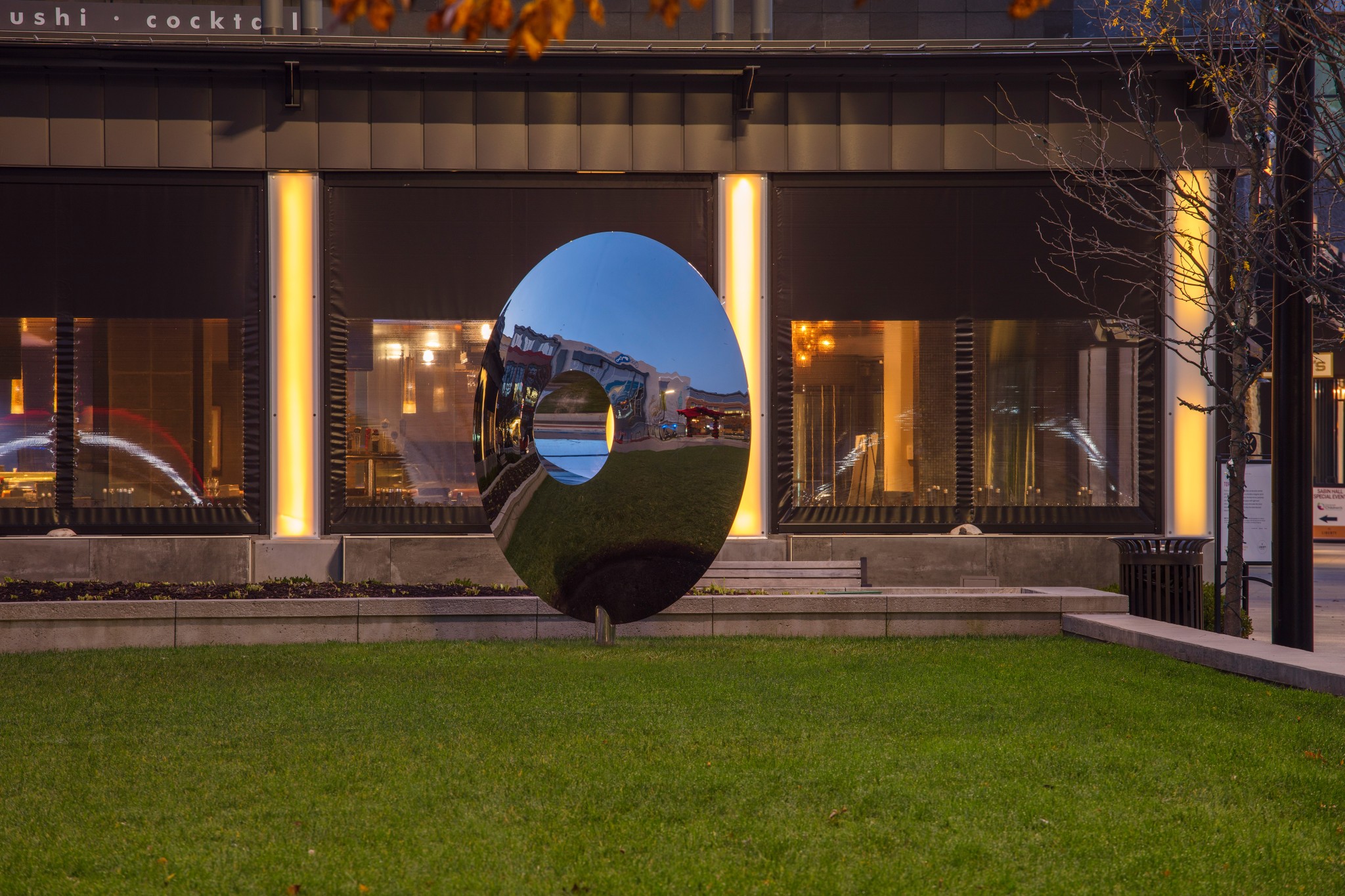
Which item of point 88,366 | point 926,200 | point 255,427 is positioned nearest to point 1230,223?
point 926,200

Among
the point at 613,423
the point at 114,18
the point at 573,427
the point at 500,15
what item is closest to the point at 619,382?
the point at 613,423

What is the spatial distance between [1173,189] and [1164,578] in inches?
167

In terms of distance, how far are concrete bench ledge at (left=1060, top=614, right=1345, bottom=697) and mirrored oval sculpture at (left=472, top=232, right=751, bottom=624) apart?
3.36 metres

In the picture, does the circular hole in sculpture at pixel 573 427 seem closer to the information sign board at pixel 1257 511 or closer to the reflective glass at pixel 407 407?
the reflective glass at pixel 407 407

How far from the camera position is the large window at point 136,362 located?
15.6 meters

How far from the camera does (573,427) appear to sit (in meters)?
9.50

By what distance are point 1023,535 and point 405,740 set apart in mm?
10825

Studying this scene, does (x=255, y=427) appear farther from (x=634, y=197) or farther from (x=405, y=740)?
(x=405, y=740)

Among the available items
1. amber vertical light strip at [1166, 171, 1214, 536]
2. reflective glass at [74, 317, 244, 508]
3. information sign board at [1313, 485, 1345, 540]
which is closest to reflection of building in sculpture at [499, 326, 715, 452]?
reflective glass at [74, 317, 244, 508]

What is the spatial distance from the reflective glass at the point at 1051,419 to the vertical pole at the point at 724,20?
4.92 metres

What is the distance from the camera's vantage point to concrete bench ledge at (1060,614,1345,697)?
7910mm

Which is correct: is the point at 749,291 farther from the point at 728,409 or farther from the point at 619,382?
the point at 619,382

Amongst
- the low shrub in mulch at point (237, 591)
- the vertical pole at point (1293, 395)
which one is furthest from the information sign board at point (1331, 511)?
the low shrub in mulch at point (237, 591)

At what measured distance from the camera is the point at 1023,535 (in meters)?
15.8
